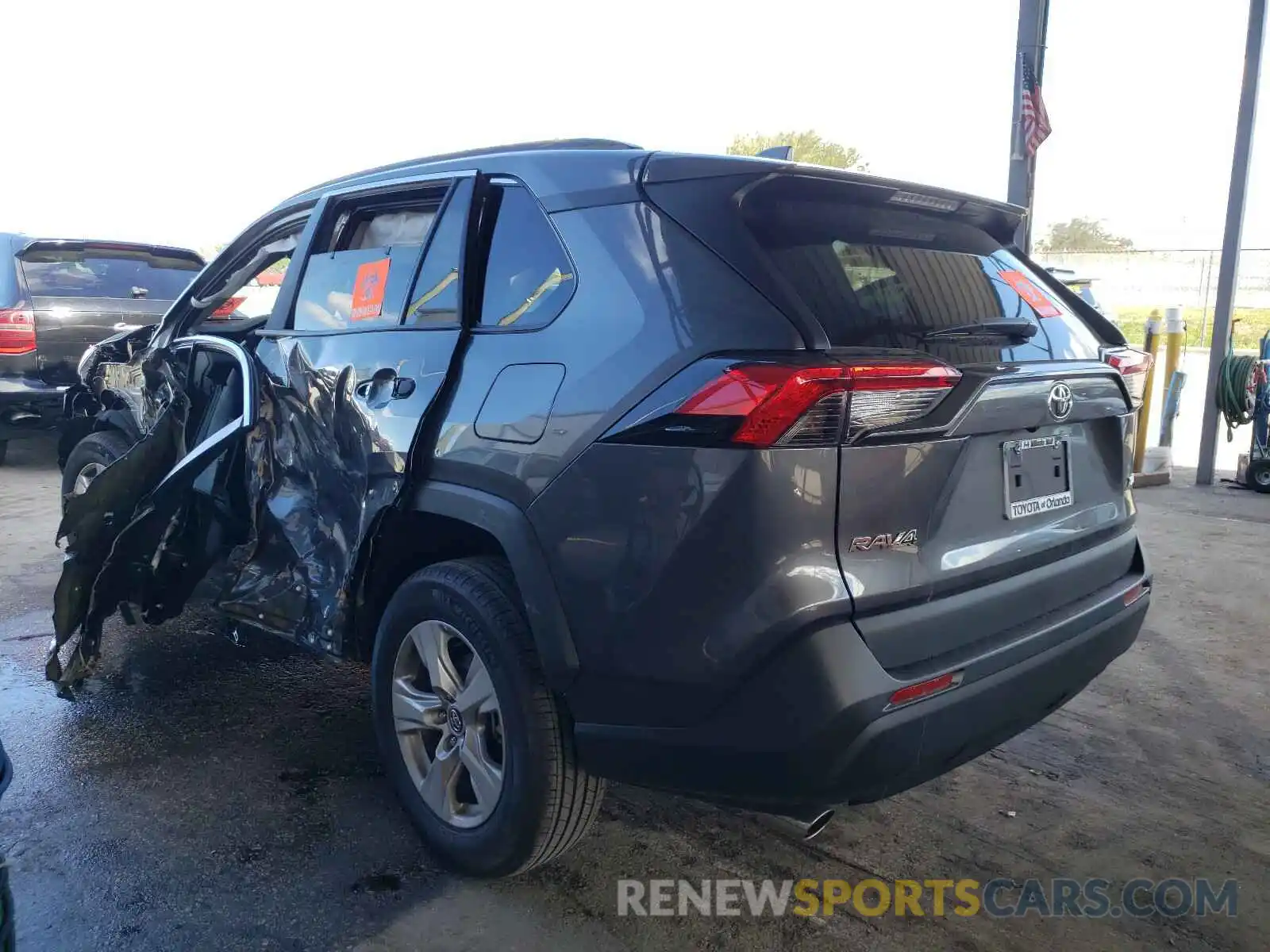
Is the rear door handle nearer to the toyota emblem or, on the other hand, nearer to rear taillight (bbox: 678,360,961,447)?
rear taillight (bbox: 678,360,961,447)

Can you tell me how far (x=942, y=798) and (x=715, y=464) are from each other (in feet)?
5.73

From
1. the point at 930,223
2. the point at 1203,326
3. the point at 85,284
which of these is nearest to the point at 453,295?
the point at 930,223

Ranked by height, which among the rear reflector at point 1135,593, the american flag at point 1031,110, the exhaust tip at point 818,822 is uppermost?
the american flag at point 1031,110

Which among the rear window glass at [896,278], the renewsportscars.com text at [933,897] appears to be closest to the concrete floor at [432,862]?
the renewsportscars.com text at [933,897]

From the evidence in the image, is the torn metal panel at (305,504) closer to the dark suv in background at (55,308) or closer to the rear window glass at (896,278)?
the rear window glass at (896,278)

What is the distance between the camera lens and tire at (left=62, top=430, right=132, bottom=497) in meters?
4.86

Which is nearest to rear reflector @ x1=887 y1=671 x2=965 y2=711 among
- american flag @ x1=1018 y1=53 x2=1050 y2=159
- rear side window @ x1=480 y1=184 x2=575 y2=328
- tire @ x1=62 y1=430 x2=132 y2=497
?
rear side window @ x1=480 y1=184 x2=575 y2=328

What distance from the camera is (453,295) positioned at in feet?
9.01

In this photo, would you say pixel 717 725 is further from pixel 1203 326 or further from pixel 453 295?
pixel 1203 326

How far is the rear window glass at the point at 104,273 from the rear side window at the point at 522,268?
6.07m

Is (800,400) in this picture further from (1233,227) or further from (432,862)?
(1233,227)

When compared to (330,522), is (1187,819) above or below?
below

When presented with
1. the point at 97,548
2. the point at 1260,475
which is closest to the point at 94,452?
the point at 97,548

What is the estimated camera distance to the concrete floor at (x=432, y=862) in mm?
2451
